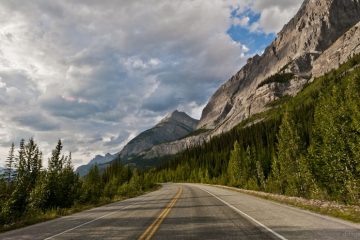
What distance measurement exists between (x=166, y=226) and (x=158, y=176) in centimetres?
15811

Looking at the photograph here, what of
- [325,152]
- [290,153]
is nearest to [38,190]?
[325,152]

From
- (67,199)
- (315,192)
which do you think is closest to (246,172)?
(315,192)

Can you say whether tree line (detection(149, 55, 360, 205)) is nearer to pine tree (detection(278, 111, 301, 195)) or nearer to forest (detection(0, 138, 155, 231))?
pine tree (detection(278, 111, 301, 195))

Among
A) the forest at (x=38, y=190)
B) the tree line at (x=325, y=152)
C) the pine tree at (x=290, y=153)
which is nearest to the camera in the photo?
the forest at (x=38, y=190)

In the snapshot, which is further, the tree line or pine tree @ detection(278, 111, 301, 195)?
pine tree @ detection(278, 111, 301, 195)

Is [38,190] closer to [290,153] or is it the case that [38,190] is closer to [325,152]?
[325,152]

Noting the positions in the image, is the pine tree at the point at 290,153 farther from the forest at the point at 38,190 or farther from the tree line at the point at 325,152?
the forest at the point at 38,190

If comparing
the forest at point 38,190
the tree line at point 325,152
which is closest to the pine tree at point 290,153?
the tree line at point 325,152

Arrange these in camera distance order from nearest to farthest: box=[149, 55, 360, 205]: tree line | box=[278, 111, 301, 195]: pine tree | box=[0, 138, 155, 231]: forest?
box=[0, 138, 155, 231]: forest → box=[149, 55, 360, 205]: tree line → box=[278, 111, 301, 195]: pine tree

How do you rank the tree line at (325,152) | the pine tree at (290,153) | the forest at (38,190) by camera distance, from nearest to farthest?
the forest at (38,190)
the tree line at (325,152)
the pine tree at (290,153)

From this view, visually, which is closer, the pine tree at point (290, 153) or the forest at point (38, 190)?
the forest at point (38, 190)

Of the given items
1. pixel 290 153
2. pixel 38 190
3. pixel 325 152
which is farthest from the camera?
pixel 290 153

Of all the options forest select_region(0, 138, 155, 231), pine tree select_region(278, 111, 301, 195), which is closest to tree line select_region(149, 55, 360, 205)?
pine tree select_region(278, 111, 301, 195)

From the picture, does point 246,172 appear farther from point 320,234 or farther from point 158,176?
point 158,176
